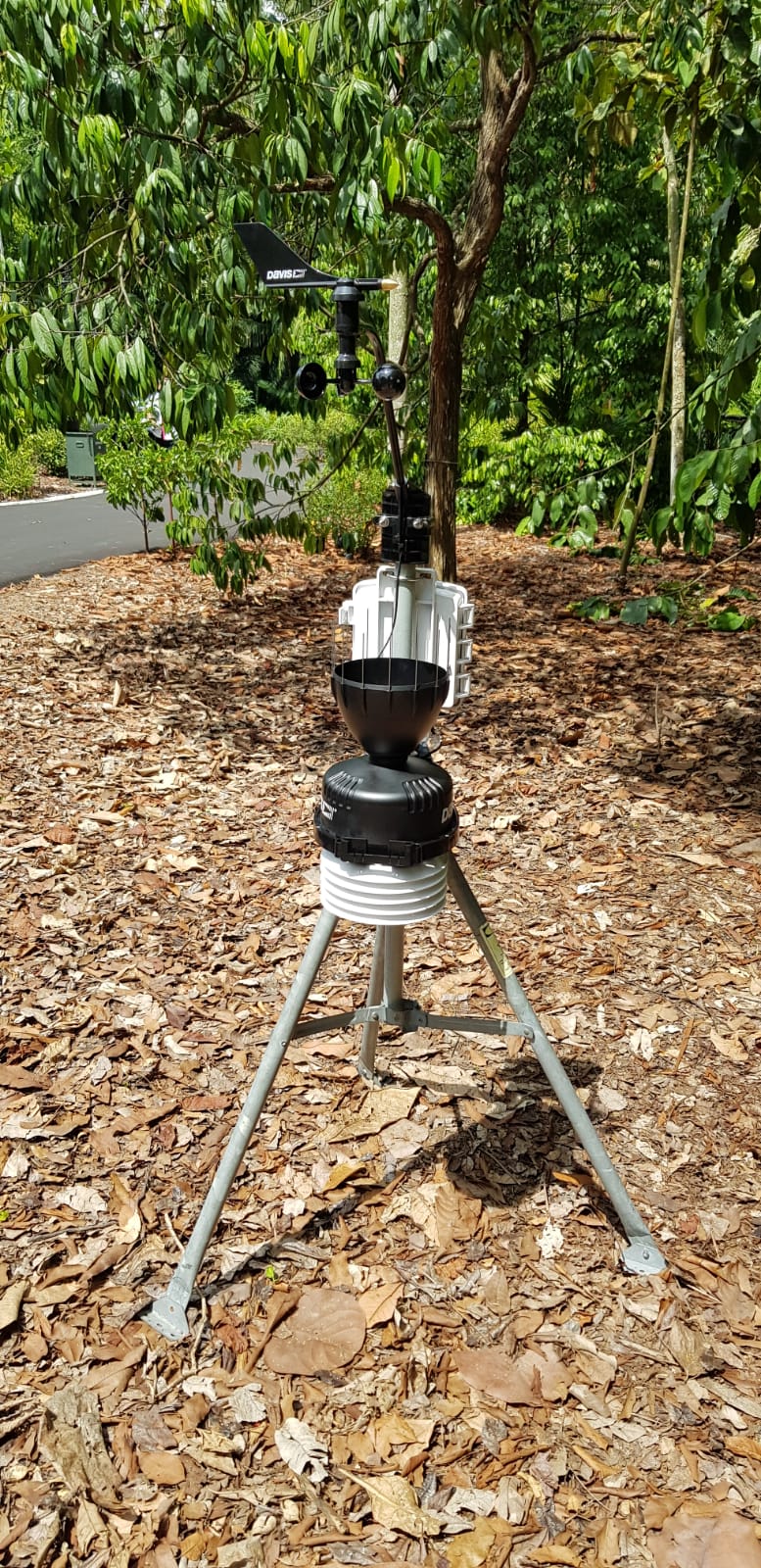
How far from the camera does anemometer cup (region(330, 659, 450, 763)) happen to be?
6.21 ft

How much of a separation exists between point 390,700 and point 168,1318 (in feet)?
4.43

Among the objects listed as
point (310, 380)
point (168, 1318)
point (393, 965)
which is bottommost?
point (168, 1318)

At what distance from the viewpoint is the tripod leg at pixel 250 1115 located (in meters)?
2.10

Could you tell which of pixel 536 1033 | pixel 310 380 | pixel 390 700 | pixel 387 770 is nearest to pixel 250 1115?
pixel 536 1033

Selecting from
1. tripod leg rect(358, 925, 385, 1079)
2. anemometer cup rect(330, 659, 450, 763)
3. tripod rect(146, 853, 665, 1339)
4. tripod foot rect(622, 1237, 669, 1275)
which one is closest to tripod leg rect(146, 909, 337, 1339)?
tripod rect(146, 853, 665, 1339)

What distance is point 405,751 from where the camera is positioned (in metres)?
2.00

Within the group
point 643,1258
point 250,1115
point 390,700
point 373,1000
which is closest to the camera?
point 390,700

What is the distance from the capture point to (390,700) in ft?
6.20

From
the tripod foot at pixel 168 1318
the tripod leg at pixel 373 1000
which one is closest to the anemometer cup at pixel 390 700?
the tripod leg at pixel 373 1000

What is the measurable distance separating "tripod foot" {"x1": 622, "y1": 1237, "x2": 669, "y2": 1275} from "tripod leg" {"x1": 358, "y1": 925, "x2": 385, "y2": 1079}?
76 centimetres

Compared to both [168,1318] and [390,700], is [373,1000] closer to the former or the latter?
[168,1318]

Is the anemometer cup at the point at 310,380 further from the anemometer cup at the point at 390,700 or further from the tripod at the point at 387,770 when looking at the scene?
the anemometer cup at the point at 390,700

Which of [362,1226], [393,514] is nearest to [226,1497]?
[362,1226]

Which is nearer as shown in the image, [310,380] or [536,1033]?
[310,380]
